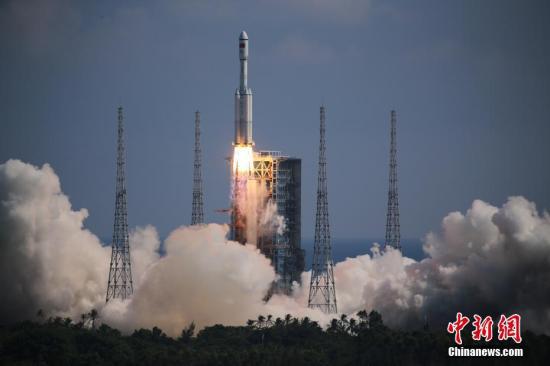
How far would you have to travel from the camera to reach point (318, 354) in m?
105

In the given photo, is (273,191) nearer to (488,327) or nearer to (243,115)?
(243,115)

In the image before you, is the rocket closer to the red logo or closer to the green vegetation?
the green vegetation

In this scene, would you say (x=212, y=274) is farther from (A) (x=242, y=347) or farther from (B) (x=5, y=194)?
(B) (x=5, y=194)

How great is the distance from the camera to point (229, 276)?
111500 mm

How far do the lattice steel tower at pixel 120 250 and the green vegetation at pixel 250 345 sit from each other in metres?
4.63

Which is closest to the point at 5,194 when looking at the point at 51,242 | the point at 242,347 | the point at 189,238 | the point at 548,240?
the point at 51,242

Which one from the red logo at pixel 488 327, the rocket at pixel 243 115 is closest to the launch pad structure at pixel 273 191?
the rocket at pixel 243 115

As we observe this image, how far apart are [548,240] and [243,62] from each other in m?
21.1

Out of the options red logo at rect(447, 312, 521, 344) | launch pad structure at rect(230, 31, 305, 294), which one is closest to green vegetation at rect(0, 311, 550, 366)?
red logo at rect(447, 312, 521, 344)

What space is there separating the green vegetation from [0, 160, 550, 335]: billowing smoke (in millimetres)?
2107

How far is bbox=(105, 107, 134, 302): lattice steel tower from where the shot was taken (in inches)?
4515

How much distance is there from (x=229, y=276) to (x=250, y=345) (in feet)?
15.7

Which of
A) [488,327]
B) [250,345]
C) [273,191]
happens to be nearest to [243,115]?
[273,191]

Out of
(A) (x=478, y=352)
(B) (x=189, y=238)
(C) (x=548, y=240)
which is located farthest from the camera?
(B) (x=189, y=238)
